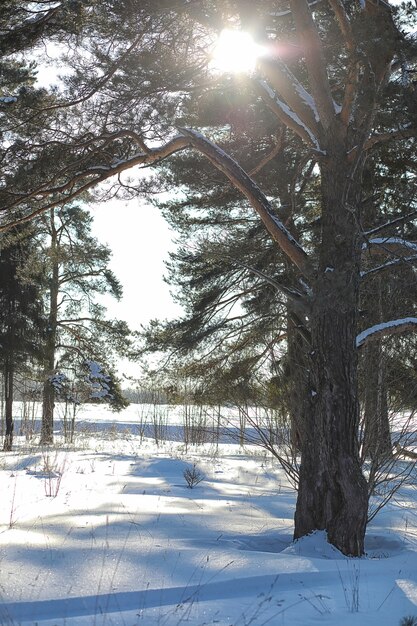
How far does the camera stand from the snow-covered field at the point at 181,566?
8.73 feet

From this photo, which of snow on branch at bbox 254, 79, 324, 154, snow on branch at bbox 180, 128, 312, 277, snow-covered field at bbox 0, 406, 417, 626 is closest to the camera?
snow-covered field at bbox 0, 406, 417, 626

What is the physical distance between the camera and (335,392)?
4.48m

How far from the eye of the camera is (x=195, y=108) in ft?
24.0

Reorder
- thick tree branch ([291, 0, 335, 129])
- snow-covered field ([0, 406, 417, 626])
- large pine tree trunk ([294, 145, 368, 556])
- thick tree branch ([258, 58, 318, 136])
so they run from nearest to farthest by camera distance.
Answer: snow-covered field ([0, 406, 417, 626])
large pine tree trunk ([294, 145, 368, 556])
thick tree branch ([291, 0, 335, 129])
thick tree branch ([258, 58, 318, 136])

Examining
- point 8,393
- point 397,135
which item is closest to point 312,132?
point 397,135

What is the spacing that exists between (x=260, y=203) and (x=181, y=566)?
305cm

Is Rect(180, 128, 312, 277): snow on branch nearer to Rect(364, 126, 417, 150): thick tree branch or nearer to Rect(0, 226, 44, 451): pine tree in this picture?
Rect(364, 126, 417, 150): thick tree branch

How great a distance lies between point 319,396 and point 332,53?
12.6 feet

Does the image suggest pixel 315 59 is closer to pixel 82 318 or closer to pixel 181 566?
pixel 181 566

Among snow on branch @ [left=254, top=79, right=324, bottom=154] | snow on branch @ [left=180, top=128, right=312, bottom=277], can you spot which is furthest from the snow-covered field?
snow on branch @ [left=254, top=79, right=324, bottom=154]

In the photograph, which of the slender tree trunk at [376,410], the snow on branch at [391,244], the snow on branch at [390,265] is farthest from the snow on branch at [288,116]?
the slender tree trunk at [376,410]

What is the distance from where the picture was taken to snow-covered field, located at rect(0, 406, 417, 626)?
105 inches

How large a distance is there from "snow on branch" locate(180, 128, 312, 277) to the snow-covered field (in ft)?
7.39

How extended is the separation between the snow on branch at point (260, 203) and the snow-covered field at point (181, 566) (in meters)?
2.25
